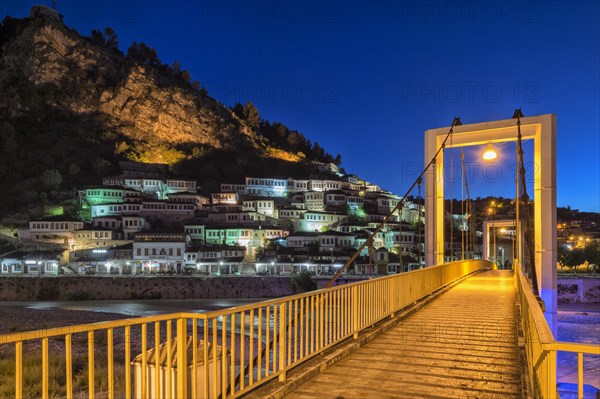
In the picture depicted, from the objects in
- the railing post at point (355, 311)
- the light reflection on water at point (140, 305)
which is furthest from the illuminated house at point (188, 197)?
the railing post at point (355, 311)

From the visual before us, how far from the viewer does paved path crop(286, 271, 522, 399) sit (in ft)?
15.4

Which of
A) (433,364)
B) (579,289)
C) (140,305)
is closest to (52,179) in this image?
(140,305)

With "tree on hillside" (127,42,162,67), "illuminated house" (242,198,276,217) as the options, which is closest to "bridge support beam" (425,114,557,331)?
"illuminated house" (242,198,276,217)

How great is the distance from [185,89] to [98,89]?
26794mm

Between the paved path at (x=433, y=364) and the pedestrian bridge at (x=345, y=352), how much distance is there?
0.01 metres

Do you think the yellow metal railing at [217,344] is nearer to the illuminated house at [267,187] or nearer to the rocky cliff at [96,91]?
the illuminated house at [267,187]

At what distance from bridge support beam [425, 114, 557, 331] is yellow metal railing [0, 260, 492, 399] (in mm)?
3269

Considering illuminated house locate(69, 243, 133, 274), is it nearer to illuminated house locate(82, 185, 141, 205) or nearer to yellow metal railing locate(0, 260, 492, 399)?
illuminated house locate(82, 185, 141, 205)

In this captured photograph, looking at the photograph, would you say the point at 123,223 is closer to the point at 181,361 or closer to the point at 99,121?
the point at 99,121

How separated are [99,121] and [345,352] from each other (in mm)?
128547

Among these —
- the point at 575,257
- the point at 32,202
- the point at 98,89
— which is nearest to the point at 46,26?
the point at 98,89

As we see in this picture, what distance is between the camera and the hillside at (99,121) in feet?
333

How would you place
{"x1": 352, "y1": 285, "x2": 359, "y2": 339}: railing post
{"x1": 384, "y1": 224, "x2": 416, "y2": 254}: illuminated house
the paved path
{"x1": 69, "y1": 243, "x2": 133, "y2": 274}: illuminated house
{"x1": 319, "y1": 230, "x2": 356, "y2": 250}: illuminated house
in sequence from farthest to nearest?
{"x1": 384, "y1": 224, "x2": 416, "y2": 254}: illuminated house, {"x1": 319, "y1": 230, "x2": 356, "y2": 250}: illuminated house, {"x1": 69, "y1": 243, "x2": 133, "y2": 274}: illuminated house, {"x1": 352, "y1": 285, "x2": 359, "y2": 339}: railing post, the paved path

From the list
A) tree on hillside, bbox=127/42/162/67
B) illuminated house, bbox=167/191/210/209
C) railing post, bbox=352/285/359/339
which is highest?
tree on hillside, bbox=127/42/162/67
